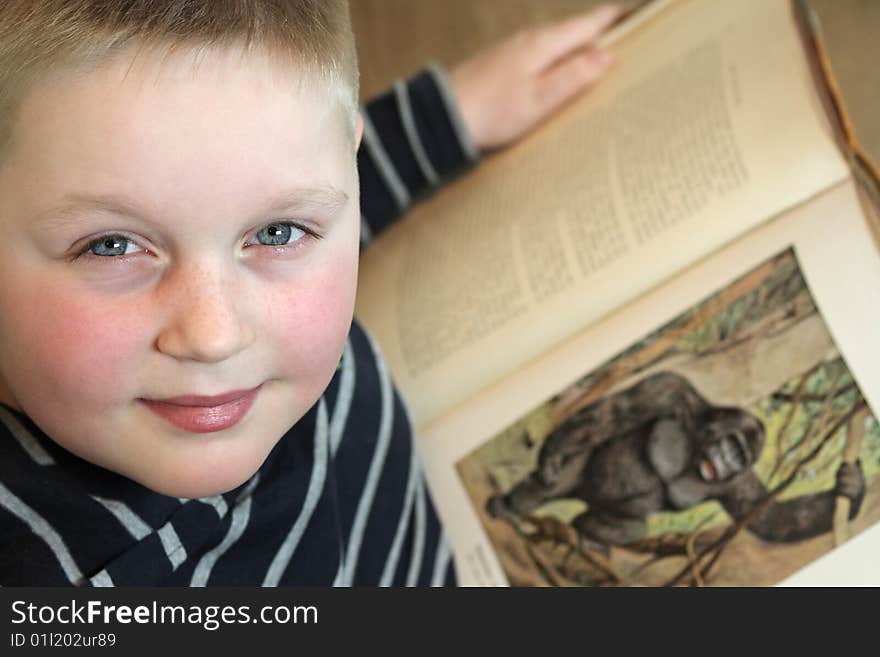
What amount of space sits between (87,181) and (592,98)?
51 centimetres

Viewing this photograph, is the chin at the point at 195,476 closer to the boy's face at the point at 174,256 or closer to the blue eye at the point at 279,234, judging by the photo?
the boy's face at the point at 174,256

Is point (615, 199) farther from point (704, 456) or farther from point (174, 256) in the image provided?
point (174, 256)

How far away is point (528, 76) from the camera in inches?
36.4

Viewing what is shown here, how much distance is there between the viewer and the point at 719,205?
728 mm

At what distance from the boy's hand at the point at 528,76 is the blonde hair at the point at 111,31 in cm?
44

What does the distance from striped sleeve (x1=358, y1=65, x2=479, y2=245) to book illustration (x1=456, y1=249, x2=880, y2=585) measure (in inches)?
10.6

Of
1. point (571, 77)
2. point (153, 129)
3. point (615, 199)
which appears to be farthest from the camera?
point (571, 77)

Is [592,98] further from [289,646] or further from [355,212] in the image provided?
[289,646]

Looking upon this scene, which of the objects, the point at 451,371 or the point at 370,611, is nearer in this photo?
the point at 370,611

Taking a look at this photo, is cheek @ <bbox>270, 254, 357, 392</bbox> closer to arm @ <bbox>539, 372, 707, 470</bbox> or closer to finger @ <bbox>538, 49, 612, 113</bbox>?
arm @ <bbox>539, 372, 707, 470</bbox>

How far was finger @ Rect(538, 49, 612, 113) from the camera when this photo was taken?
2.92ft

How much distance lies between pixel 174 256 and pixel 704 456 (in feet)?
1.24

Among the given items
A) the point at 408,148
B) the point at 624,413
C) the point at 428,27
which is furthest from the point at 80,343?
the point at 428,27

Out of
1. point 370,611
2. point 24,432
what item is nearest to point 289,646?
point 370,611
